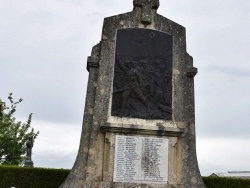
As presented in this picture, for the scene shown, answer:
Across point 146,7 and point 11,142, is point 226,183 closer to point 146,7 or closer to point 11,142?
point 146,7

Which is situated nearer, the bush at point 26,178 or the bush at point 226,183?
the bush at point 26,178

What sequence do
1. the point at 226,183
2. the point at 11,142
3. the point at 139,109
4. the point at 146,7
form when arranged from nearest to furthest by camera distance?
the point at 139,109, the point at 146,7, the point at 226,183, the point at 11,142

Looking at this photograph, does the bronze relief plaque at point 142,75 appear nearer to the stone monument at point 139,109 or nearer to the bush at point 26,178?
the stone monument at point 139,109

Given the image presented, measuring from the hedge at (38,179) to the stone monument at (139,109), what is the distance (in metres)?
3.70

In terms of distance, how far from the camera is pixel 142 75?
9.08 m

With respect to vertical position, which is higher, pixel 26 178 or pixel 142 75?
pixel 142 75

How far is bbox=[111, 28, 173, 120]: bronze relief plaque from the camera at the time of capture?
8.82m

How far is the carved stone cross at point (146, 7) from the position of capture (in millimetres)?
9602

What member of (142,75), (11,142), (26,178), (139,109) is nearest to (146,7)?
(142,75)

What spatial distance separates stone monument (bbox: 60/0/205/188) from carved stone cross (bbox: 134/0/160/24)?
3cm

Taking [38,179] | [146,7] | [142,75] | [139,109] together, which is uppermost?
[146,7]

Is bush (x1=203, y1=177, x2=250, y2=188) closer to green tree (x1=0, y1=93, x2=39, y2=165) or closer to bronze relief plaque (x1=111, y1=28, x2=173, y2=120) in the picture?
bronze relief plaque (x1=111, y1=28, x2=173, y2=120)

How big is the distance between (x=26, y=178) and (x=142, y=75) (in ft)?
18.8

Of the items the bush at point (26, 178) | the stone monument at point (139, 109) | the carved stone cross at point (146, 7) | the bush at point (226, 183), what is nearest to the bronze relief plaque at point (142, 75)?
the stone monument at point (139, 109)
